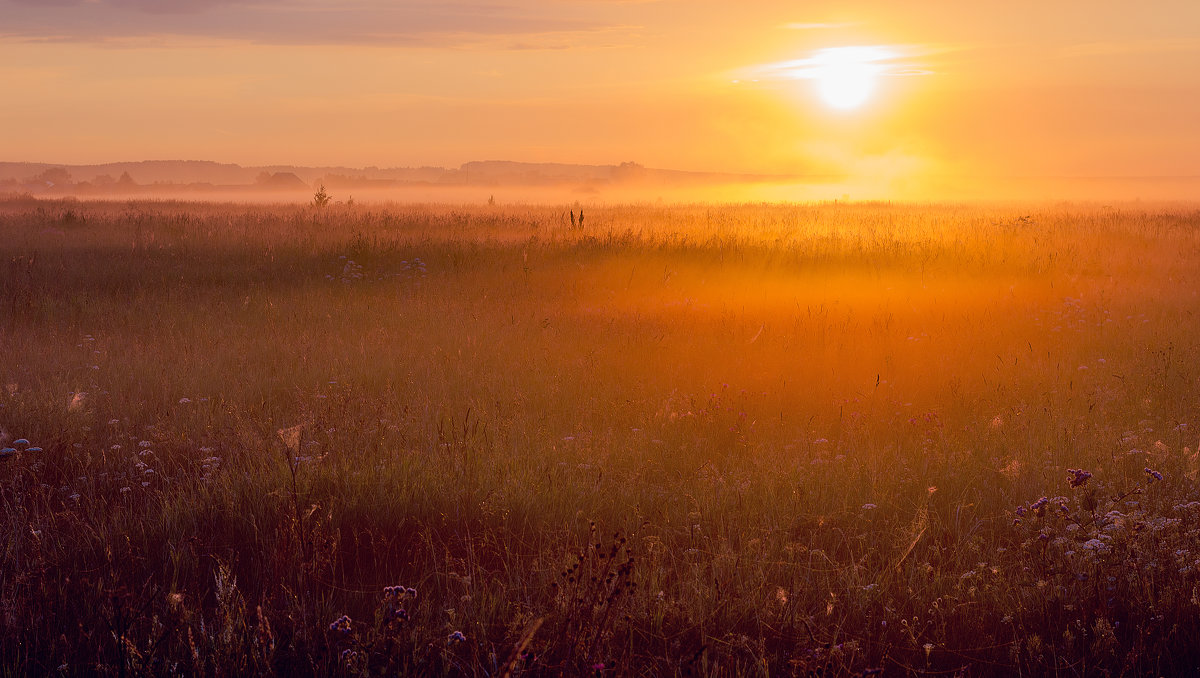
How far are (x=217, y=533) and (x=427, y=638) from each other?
60.7 inches

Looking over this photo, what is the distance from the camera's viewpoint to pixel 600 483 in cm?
455

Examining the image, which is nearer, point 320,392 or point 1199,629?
point 1199,629

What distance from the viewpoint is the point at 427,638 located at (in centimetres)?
294

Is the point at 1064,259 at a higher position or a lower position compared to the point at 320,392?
higher

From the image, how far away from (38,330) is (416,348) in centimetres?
453

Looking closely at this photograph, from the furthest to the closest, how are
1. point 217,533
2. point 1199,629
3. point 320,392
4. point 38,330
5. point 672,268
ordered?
point 672,268 → point 38,330 → point 320,392 → point 217,533 → point 1199,629

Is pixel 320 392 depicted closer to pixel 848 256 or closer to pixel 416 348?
pixel 416 348

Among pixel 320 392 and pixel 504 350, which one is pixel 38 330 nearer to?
pixel 320 392

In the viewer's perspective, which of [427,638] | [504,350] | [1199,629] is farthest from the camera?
[504,350]

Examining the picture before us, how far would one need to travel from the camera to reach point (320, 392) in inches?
263

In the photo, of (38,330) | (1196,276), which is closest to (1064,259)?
(1196,276)

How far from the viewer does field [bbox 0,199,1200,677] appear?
3053 millimetres

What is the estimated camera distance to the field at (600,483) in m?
3.05

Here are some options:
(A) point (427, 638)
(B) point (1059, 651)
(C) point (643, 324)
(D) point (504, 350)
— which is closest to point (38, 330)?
(D) point (504, 350)
